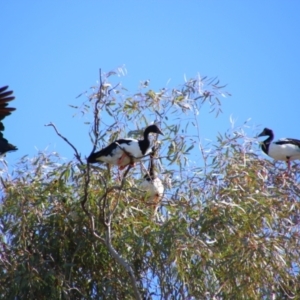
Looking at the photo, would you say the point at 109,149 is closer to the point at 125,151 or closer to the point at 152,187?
the point at 125,151

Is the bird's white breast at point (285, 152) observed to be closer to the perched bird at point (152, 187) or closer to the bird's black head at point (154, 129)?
the perched bird at point (152, 187)

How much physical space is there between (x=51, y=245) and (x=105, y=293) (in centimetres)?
74

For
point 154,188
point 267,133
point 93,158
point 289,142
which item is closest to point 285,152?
→ point 289,142

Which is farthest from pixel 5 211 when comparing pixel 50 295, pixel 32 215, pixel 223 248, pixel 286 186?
pixel 286 186

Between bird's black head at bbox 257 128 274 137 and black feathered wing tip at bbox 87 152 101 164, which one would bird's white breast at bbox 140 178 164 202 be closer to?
black feathered wing tip at bbox 87 152 101 164

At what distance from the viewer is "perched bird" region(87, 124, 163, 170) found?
9.76m

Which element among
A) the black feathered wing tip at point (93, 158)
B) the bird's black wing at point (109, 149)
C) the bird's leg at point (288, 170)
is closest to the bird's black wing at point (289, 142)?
the bird's leg at point (288, 170)

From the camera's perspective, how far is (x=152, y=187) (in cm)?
966

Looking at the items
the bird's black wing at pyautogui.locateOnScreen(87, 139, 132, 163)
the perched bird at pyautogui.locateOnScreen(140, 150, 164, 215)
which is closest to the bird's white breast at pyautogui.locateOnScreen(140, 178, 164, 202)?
the perched bird at pyautogui.locateOnScreen(140, 150, 164, 215)

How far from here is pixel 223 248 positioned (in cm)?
866

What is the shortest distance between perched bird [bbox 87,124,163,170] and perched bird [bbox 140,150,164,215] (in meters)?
0.16

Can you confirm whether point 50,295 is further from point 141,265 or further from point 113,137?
point 113,137

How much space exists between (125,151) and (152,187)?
45 centimetres

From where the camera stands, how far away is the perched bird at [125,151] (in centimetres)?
976
